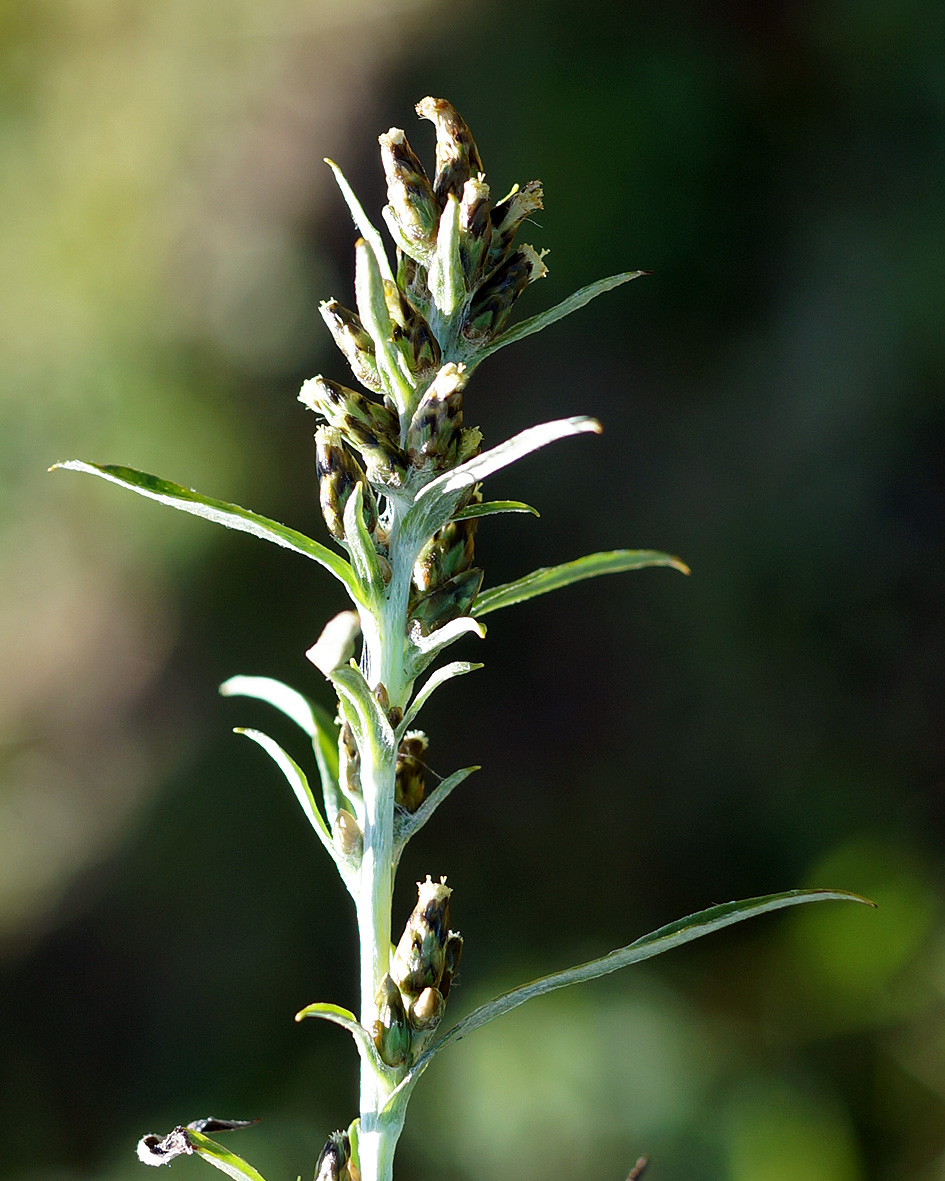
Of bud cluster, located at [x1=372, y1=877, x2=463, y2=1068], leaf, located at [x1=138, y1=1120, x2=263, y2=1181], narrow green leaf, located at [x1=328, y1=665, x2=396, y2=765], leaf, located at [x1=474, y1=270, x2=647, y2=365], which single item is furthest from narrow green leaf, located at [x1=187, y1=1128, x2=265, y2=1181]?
leaf, located at [x1=474, y1=270, x2=647, y2=365]

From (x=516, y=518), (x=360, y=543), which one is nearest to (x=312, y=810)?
(x=360, y=543)

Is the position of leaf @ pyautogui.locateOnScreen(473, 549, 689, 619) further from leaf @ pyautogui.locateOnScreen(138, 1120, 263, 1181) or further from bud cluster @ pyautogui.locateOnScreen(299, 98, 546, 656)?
leaf @ pyautogui.locateOnScreen(138, 1120, 263, 1181)

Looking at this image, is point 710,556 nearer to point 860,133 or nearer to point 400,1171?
point 860,133

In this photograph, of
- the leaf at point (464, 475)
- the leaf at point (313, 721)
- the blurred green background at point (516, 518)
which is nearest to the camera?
the leaf at point (464, 475)

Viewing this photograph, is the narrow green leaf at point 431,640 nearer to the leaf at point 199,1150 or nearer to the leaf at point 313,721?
the leaf at point 313,721

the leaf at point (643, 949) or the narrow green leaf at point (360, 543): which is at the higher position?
the narrow green leaf at point (360, 543)

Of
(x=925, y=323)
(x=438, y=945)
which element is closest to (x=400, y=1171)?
(x=438, y=945)

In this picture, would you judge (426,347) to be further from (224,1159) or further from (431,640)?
(224,1159)

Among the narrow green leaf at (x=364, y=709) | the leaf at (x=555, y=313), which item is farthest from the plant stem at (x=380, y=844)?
the leaf at (x=555, y=313)
